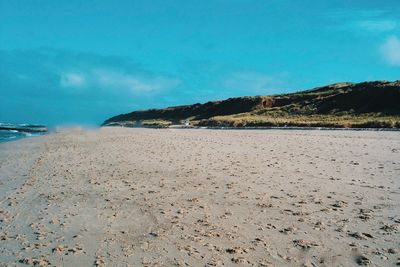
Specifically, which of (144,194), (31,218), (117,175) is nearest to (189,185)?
(144,194)

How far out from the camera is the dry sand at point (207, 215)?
522cm

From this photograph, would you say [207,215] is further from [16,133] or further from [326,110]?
[326,110]

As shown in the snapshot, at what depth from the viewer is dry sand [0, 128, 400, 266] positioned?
5.22 meters

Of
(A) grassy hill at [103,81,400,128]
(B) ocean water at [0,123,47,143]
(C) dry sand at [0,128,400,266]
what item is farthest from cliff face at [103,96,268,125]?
(C) dry sand at [0,128,400,266]

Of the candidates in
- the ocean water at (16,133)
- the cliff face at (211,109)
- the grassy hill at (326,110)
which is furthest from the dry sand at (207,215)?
the cliff face at (211,109)

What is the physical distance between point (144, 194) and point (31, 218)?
101 inches

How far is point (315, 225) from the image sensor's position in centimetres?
628

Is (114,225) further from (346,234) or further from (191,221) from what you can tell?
(346,234)

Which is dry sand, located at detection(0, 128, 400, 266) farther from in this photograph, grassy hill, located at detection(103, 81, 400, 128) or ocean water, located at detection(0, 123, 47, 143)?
ocean water, located at detection(0, 123, 47, 143)

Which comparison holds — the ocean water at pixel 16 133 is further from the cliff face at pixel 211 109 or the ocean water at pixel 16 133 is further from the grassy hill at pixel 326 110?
the cliff face at pixel 211 109

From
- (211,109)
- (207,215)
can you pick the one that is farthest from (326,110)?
(207,215)

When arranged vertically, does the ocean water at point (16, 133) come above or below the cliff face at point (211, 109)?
below

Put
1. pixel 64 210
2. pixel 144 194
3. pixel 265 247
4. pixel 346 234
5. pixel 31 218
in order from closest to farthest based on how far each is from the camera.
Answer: pixel 265 247
pixel 346 234
pixel 31 218
pixel 64 210
pixel 144 194

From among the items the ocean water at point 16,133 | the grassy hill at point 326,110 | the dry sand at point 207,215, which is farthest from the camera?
the grassy hill at point 326,110
